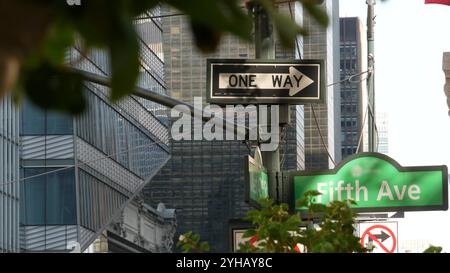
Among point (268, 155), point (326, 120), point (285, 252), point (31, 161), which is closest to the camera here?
point (285, 252)

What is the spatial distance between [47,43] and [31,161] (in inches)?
3052

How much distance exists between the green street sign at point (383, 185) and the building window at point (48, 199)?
6731cm

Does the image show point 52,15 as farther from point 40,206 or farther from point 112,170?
point 112,170

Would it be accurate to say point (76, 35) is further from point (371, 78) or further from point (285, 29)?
point (371, 78)

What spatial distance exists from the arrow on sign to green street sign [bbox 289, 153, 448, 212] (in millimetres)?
1056

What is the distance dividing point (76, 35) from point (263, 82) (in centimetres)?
975

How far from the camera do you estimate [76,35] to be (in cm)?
288

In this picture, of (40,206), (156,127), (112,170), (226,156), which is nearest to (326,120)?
(226,156)

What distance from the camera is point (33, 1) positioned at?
2695 millimetres

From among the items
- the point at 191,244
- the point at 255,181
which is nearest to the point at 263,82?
the point at 255,181

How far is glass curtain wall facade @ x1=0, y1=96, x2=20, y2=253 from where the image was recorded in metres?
72.5

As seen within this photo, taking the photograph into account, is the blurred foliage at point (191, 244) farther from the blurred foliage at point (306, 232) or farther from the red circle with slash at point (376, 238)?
the red circle with slash at point (376, 238)

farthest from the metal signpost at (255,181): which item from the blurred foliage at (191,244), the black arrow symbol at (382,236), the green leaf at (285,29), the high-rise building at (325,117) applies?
the high-rise building at (325,117)

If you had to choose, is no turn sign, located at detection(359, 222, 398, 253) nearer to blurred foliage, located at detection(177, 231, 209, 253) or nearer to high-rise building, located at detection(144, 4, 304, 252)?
blurred foliage, located at detection(177, 231, 209, 253)
